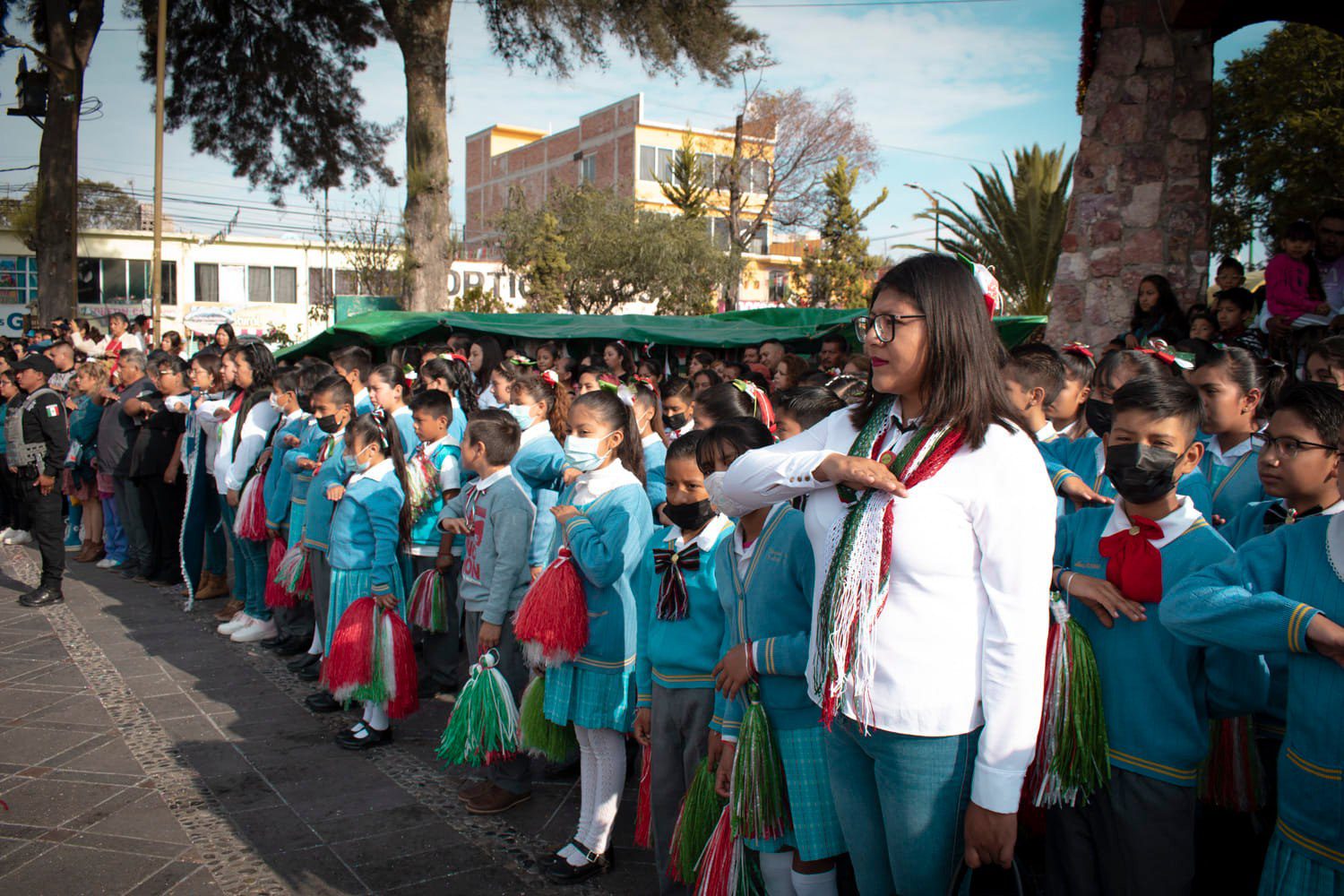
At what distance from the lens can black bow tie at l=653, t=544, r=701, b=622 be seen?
333 cm

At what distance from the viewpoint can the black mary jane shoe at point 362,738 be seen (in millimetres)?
5109

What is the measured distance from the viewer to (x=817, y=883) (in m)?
2.77

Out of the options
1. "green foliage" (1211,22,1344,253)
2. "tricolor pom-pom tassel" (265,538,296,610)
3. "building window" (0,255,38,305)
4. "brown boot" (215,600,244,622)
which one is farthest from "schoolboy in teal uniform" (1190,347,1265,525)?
"building window" (0,255,38,305)

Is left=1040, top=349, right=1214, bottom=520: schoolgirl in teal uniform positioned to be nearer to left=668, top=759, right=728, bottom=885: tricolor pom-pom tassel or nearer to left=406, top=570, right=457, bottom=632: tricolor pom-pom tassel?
left=668, top=759, right=728, bottom=885: tricolor pom-pom tassel

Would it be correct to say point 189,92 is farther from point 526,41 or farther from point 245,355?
point 245,355

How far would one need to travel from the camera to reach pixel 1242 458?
371cm

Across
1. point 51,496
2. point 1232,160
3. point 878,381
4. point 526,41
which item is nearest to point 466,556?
point 878,381

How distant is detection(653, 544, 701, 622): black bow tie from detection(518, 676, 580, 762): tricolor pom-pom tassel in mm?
916

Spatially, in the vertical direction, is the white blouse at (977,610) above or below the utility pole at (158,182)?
below

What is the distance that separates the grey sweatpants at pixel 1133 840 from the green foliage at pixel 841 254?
3493 cm

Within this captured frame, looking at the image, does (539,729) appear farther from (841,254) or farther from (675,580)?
(841,254)

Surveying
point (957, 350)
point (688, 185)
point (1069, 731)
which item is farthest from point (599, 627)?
point (688, 185)

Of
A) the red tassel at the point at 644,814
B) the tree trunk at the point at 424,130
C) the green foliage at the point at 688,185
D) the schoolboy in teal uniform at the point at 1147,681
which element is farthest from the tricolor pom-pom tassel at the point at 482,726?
the green foliage at the point at 688,185

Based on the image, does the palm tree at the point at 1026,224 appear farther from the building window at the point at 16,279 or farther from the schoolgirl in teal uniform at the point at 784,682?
the building window at the point at 16,279
